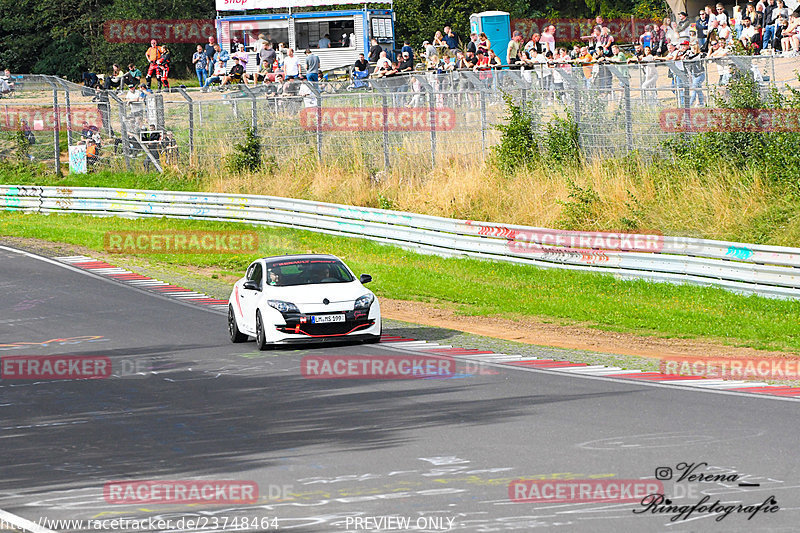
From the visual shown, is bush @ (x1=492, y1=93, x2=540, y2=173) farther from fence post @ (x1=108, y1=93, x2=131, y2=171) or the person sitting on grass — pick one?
the person sitting on grass

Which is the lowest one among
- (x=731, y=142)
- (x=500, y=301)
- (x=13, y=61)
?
(x=500, y=301)

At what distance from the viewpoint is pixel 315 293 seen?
16.6 metres

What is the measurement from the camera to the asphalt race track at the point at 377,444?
27.0 feet

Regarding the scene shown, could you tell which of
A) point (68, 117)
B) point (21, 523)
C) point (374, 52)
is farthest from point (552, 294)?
point (68, 117)

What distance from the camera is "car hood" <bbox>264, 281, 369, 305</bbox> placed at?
648 inches

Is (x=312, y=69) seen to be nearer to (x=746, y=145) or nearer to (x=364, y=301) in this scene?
(x=746, y=145)

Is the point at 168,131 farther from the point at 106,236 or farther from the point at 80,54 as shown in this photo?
the point at 80,54

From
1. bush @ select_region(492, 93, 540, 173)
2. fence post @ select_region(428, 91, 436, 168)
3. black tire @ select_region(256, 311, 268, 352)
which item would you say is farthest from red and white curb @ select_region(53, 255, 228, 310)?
bush @ select_region(492, 93, 540, 173)

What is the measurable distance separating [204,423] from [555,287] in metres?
11.3

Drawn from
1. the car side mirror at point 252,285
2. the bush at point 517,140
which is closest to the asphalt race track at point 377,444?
the car side mirror at point 252,285

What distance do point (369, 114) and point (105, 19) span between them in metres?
42.2

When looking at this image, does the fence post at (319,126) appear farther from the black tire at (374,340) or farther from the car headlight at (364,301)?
the car headlight at (364,301)

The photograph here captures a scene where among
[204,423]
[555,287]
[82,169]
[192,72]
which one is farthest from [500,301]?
[192,72]

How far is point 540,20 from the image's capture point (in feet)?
198
